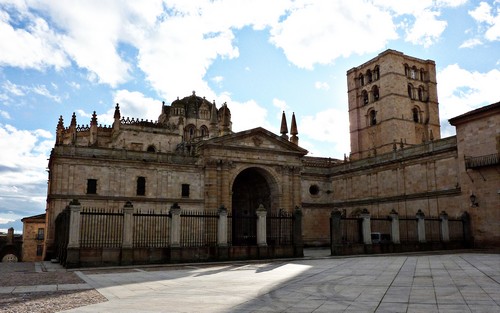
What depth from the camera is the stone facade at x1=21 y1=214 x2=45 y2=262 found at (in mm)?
59281

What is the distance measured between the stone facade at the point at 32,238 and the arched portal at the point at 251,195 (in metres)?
33.0

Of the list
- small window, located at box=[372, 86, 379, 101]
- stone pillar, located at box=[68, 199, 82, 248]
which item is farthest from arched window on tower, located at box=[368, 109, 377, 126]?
stone pillar, located at box=[68, 199, 82, 248]

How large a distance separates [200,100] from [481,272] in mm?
54640

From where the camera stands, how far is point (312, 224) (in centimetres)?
4312

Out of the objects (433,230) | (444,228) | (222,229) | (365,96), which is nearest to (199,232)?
(222,229)

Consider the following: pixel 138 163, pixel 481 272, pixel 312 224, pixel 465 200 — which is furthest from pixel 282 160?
pixel 481 272

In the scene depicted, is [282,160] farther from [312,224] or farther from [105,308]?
[105,308]

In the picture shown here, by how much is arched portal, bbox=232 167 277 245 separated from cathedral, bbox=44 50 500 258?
0.10 metres

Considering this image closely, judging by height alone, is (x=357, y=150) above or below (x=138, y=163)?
above

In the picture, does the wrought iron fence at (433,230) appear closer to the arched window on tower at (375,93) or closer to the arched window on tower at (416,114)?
the arched window on tower at (416,114)

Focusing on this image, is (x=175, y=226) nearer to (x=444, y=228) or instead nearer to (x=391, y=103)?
(x=444, y=228)

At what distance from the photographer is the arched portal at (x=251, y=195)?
1519 inches

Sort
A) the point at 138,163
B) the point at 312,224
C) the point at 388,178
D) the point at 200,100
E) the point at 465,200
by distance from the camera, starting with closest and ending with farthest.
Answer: the point at 465,200
the point at 138,163
the point at 388,178
the point at 312,224
the point at 200,100

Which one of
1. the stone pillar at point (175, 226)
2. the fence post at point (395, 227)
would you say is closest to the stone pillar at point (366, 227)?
the fence post at point (395, 227)
